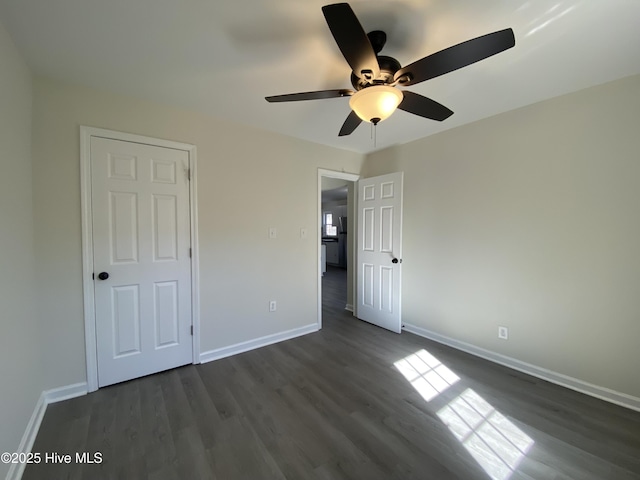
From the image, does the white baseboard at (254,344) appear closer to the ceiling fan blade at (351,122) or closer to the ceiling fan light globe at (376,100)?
the ceiling fan blade at (351,122)

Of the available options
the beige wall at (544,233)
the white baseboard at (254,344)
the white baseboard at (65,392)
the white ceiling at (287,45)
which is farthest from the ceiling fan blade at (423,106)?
the white baseboard at (65,392)

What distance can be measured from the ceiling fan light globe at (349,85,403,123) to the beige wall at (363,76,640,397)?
168 centimetres

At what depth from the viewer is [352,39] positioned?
1.17 metres

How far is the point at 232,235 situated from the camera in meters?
2.72

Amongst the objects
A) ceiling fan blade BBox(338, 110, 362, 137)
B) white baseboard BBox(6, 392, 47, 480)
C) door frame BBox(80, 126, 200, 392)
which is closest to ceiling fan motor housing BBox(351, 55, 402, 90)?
ceiling fan blade BBox(338, 110, 362, 137)

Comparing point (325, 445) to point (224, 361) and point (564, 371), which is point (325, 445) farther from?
point (564, 371)

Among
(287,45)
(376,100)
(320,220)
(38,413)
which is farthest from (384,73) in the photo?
(38,413)

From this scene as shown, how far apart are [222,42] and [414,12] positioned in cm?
109

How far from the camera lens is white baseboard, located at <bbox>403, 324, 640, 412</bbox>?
6.44 feet

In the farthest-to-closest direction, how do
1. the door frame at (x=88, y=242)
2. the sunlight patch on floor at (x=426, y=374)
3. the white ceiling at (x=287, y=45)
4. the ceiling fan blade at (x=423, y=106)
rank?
the sunlight patch on floor at (x=426, y=374) < the door frame at (x=88, y=242) < the ceiling fan blade at (x=423, y=106) < the white ceiling at (x=287, y=45)

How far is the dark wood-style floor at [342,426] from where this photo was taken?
56.9 inches

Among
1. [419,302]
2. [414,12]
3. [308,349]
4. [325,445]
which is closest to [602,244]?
[419,302]

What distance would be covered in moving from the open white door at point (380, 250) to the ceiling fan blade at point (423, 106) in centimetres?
146

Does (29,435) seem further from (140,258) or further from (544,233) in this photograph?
(544,233)
